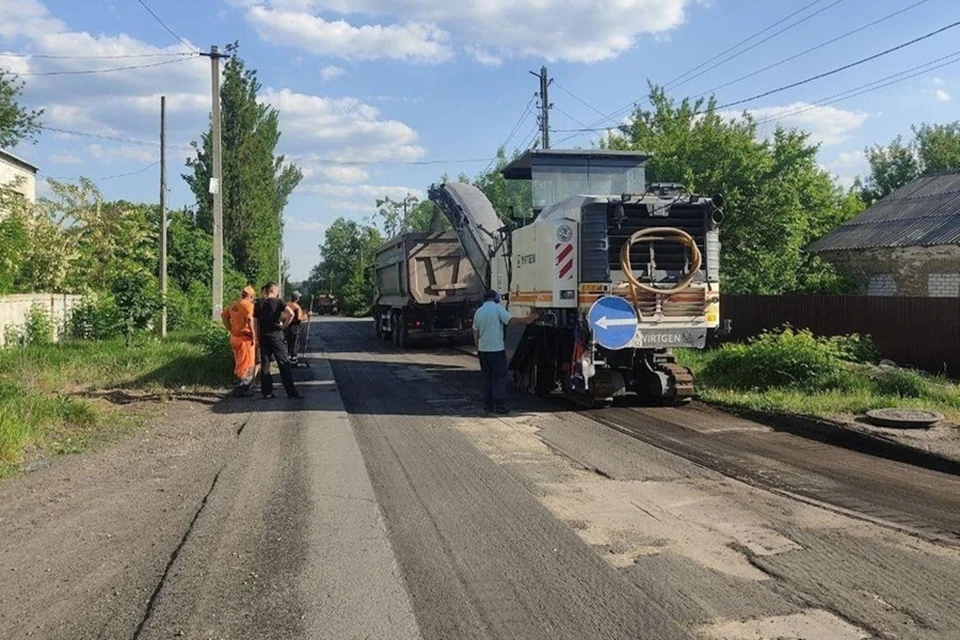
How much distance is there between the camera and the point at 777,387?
41.5ft

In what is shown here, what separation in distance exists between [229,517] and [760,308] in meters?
15.3

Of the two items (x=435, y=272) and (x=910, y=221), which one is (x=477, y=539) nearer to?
(x=435, y=272)

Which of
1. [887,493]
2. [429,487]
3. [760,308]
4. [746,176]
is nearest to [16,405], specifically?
[429,487]

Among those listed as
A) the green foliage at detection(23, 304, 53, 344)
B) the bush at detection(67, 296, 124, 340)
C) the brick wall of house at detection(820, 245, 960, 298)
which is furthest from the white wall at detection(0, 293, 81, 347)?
the brick wall of house at detection(820, 245, 960, 298)

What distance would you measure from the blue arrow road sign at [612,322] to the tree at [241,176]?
101 ft

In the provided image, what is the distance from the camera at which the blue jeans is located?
11555 millimetres

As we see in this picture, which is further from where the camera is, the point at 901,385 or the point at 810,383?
A: the point at 810,383

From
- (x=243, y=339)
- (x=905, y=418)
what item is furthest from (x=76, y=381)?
(x=905, y=418)

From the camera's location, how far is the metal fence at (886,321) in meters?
14.3

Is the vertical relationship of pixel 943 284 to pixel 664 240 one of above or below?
below

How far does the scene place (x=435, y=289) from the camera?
933 inches

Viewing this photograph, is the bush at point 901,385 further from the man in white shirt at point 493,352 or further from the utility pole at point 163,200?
the utility pole at point 163,200

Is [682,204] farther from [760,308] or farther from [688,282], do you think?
[760,308]

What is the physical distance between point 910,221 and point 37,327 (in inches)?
872
